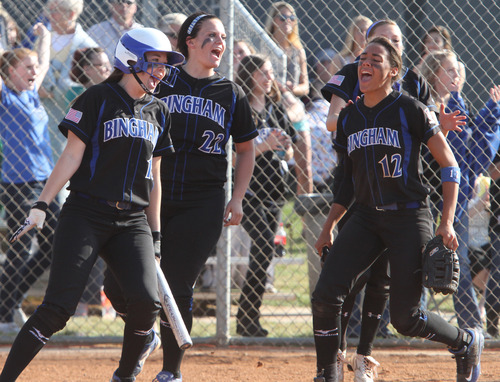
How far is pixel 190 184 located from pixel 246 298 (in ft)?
6.64

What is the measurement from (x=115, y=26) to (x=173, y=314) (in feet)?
12.3

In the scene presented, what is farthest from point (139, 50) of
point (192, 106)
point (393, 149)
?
point (393, 149)

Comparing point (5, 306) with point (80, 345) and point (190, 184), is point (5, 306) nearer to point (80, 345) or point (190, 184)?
point (80, 345)

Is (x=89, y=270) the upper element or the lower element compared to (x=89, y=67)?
lower

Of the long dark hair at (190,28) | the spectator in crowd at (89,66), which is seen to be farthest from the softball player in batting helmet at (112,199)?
the spectator in crowd at (89,66)

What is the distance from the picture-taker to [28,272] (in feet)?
19.5

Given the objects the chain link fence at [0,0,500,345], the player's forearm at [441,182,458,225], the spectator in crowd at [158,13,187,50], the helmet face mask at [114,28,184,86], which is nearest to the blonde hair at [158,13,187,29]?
the spectator in crowd at [158,13,187,50]

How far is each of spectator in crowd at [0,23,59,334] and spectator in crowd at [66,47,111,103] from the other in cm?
33

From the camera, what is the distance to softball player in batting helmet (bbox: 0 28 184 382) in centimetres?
340

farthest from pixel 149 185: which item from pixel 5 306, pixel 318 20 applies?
pixel 318 20

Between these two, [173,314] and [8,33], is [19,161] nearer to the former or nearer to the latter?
[8,33]

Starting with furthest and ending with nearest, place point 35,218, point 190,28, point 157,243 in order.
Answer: point 190,28, point 157,243, point 35,218

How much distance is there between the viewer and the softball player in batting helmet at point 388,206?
3.81 metres

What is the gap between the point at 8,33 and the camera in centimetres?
670
